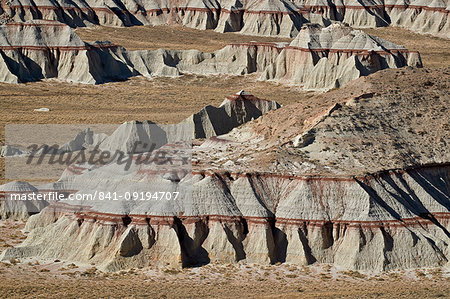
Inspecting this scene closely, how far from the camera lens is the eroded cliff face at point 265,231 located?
152 feet

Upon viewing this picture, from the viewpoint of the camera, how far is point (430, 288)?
4450 cm

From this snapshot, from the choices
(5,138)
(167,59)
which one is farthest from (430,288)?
(167,59)

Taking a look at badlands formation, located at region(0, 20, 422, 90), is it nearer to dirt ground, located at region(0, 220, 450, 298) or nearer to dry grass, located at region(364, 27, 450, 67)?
dry grass, located at region(364, 27, 450, 67)

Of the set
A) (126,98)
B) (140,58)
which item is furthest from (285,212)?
(140,58)

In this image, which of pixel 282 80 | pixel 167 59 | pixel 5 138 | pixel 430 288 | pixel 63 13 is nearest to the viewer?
pixel 430 288

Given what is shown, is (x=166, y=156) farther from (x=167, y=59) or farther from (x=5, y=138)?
(x=167, y=59)

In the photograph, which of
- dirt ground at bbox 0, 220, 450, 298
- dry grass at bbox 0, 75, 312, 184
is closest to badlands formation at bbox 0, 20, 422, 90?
dry grass at bbox 0, 75, 312, 184

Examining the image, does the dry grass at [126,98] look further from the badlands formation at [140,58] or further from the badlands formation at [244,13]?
the badlands formation at [244,13]

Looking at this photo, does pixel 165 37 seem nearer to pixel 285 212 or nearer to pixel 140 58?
pixel 140 58

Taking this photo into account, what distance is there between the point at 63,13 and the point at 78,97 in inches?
1757

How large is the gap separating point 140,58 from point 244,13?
38216 millimetres

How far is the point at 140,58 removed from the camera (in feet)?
362

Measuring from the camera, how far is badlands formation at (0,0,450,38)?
139 meters

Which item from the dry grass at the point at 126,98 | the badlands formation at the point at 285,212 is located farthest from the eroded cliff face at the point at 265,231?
the dry grass at the point at 126,98
